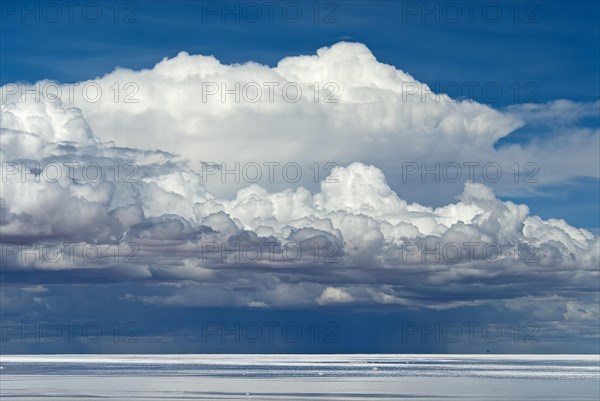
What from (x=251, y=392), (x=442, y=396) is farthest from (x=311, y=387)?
(x=442, y=396)

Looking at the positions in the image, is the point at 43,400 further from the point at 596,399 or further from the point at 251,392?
the point at 596,399

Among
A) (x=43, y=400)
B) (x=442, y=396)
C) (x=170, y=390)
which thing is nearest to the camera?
(x=43, y=400)

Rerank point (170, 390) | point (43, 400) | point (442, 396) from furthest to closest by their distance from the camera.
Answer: point (170, 390) < point (442, 396) < point (43, 400)

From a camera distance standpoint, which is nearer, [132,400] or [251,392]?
[132,400]

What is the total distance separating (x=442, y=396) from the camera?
301ft

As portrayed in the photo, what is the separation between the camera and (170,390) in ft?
327

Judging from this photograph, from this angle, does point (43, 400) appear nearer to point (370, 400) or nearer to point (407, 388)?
point (370, 400)

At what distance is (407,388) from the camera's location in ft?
345

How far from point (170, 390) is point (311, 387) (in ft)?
52.1

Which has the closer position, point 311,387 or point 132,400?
point 132,400

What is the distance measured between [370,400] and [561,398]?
1772 centimetres

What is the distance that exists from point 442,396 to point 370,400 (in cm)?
1029

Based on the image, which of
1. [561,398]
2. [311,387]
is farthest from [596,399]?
[311,387]

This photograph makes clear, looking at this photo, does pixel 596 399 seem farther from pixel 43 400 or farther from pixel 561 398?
pixel 43 400
